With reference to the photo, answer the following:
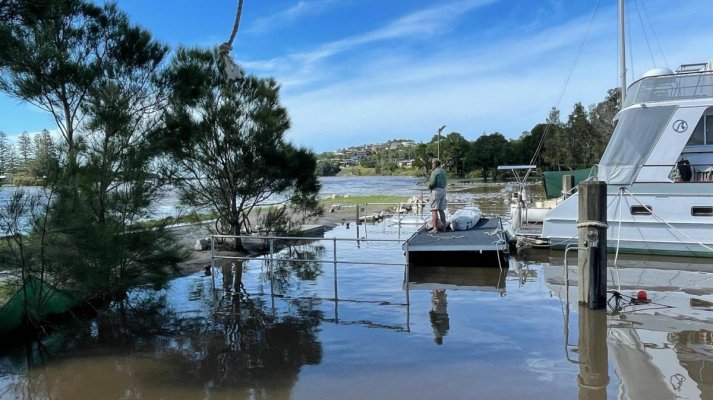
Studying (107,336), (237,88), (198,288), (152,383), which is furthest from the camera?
(237,88)

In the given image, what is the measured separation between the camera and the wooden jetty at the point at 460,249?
A: 37.2 ft

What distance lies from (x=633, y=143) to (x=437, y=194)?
5372 mm

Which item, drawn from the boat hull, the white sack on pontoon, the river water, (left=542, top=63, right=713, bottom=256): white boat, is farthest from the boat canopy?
the river water

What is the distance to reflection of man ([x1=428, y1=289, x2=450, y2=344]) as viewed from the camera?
6.90 meters

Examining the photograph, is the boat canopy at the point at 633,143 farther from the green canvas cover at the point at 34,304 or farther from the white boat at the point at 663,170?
the green canvas cover at the point at 34,304

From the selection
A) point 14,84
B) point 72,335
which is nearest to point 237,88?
point 14,84

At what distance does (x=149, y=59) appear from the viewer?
10.4 m

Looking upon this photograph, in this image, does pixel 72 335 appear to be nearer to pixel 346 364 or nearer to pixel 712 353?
pixel 346 364

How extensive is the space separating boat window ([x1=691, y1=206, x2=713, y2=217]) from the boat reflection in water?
2.80 meters

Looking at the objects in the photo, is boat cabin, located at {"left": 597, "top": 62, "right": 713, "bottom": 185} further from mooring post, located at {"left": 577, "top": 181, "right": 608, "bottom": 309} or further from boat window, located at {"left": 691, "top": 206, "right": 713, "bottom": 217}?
mooring post, located at {"left": 577, "top": 181, "right": 608, "bottom": 309}

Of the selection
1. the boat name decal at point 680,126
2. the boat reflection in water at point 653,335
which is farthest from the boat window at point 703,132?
the boat reflection in water at point 653,335

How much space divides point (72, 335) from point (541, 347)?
20.8 ft

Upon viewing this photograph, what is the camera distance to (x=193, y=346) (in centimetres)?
674

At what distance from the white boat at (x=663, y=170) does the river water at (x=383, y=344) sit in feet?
10.2
